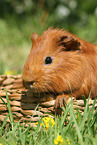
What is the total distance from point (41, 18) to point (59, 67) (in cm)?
446

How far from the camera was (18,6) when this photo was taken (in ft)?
22.9

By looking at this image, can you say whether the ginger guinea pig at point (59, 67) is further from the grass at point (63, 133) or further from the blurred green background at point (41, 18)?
the blurred green background at point (41, 18)

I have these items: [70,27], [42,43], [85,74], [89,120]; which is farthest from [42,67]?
[70,27]

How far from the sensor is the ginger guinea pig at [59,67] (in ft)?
8.43

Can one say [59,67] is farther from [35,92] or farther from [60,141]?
[60,141]

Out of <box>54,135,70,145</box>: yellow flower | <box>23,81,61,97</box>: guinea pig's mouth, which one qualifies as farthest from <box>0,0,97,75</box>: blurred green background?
<box>54,135,70,145</box>: yellow flower

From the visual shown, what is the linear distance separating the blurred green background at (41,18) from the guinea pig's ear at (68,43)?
11.3 ft

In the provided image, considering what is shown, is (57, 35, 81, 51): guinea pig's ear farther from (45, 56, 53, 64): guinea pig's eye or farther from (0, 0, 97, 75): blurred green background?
(0, 0, 97, 75): blurred green background

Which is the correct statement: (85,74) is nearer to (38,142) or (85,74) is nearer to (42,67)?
(42,67)

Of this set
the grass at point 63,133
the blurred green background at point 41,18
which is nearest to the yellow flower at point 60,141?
the grass at point 63,133

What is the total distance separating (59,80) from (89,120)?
611 mm

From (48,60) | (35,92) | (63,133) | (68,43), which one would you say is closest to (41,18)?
(68,43)

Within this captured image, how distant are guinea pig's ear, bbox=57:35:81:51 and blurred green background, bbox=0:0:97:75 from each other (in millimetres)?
3455

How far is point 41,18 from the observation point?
682 centimetres
